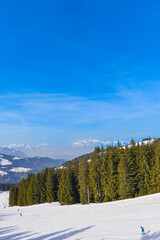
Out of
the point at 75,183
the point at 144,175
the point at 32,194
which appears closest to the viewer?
the point at 144,175

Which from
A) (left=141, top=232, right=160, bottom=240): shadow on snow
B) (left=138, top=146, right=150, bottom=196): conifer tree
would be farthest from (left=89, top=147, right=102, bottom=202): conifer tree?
(left=141, top=232, right=160, bottom=240): shadow on snow

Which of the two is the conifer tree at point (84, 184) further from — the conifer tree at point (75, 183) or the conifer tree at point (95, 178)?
the conifer tree at point (75, 183)

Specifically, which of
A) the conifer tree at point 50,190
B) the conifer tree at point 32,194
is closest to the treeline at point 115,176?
the conifer tree at point 50,190

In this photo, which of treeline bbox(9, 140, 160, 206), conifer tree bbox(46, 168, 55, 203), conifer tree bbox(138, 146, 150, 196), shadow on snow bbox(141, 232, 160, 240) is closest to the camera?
shadow on snow bbox(141, 232, 160, 240)

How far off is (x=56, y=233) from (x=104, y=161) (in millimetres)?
30028

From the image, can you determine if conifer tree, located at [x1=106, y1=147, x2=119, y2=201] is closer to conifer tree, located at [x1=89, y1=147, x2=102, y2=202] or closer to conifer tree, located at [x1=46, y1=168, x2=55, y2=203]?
conifer tree, located at [x1=89, y1=147, x2=102, y2=202]

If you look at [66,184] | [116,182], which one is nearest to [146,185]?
[116,182]

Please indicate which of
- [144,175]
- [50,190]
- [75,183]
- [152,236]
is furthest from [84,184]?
[152,236]

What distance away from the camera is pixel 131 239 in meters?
12.6

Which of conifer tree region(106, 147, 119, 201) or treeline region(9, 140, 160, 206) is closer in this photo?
treeline region(9, 140, 160, 206)

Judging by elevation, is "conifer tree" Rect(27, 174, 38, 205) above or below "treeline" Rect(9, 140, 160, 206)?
below

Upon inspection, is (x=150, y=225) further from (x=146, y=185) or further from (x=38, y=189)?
(x=38, y=189)

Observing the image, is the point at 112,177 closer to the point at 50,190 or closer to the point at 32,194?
the point at 50,190

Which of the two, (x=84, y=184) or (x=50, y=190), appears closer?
(x=84, y=184)
